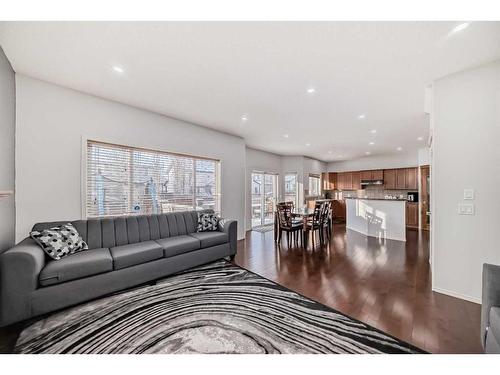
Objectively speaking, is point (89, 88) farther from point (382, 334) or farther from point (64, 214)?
point (382, 334)

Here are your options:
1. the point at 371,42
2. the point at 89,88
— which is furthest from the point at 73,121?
the point at 371,42

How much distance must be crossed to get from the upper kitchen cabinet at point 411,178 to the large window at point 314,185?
3.33 metres

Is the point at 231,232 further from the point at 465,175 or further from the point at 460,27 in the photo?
the point at 460,27

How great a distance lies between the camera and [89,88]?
2.93 metres

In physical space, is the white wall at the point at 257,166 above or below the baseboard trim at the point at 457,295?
above

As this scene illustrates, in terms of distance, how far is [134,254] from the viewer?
104 inches

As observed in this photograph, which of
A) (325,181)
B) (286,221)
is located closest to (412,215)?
(325,181)

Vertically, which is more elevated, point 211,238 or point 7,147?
point 7,147

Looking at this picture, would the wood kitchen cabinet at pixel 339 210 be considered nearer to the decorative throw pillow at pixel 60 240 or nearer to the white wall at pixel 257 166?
the white wall at pixel 257 166

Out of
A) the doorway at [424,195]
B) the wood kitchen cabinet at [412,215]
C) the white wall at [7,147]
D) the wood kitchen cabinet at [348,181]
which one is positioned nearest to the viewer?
the white wall at [7,147]

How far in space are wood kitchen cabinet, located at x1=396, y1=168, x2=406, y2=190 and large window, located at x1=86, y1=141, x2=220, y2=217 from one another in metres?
7.17

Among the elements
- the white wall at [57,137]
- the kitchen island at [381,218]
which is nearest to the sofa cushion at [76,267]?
the white wall at [57,137]

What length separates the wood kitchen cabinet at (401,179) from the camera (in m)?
7.82

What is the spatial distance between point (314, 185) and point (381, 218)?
3936mm
